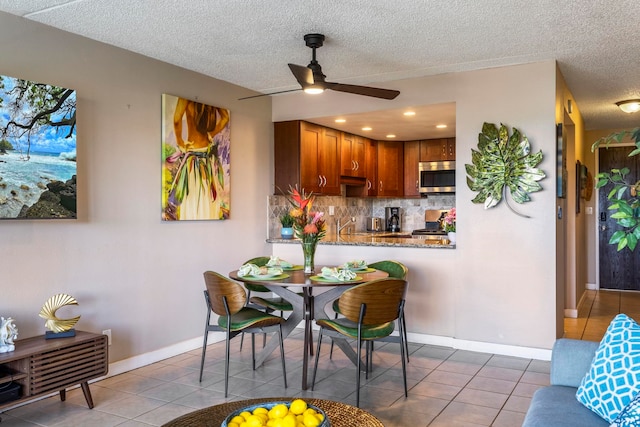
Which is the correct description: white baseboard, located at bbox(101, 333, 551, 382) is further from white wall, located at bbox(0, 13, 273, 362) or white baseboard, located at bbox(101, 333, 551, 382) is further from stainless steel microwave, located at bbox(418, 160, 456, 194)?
stainless steel microwave, located at bbox(418, 160, 456, 194)

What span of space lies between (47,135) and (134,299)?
4.59ft

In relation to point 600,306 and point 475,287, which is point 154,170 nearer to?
point 475,287

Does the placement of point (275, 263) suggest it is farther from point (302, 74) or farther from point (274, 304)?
point (302, 74)

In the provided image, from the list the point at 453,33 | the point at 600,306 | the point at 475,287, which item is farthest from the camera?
the point at 600,306

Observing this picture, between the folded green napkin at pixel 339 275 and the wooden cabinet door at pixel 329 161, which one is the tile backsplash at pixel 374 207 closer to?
A: the wooden cabinet door at pixel 329 161

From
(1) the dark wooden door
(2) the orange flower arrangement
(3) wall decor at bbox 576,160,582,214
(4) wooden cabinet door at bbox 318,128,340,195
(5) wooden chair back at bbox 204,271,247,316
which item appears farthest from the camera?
(1) the dark wooden door

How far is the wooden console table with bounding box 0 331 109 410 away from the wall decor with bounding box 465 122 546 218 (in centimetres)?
319

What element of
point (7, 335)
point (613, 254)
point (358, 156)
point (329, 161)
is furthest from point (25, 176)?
point (613, 254)

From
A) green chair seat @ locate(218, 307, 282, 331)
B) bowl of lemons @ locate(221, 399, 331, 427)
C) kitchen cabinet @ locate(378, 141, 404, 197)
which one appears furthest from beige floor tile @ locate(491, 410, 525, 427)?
kitchen cabinet @ locate(378, 141, 404, 197)

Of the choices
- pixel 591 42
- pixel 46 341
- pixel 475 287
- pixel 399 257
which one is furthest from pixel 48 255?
pixel 591 42

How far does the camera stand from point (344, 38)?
3627 millimetres

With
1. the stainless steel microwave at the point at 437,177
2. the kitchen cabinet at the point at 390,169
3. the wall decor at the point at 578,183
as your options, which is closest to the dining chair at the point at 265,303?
the kitchen cabinet at the point at 390,169

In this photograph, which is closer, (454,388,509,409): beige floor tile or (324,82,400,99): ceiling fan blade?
(454,388,509,409): beige floor tile

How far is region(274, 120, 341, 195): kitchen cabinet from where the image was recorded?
215 inches
